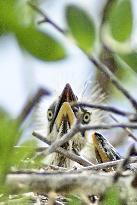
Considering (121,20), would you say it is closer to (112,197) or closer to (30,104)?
(30,104)

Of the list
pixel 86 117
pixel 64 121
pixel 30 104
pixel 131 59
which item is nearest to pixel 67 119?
pixel 64 121

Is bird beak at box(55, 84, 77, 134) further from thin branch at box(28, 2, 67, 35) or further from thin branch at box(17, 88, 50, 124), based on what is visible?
thin branch at box(17, 88, 50, 124)

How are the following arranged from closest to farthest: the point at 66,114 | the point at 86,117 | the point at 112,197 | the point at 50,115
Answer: the point at 112,197 < the point at 66,114 < the point at 86,117 < the point at 50,115

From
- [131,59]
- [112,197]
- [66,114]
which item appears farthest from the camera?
[66,114]

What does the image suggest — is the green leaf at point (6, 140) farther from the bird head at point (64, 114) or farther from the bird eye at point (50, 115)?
the bird eye at point (50, 115)

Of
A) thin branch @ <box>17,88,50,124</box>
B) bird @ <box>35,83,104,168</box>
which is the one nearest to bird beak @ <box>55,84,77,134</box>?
bird @ <box>35,83,104,168</box>

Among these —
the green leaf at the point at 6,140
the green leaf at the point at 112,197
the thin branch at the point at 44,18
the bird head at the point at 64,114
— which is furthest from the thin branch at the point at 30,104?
the bird head at the point at 64,114

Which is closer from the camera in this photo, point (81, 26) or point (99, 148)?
point (81, 26)
